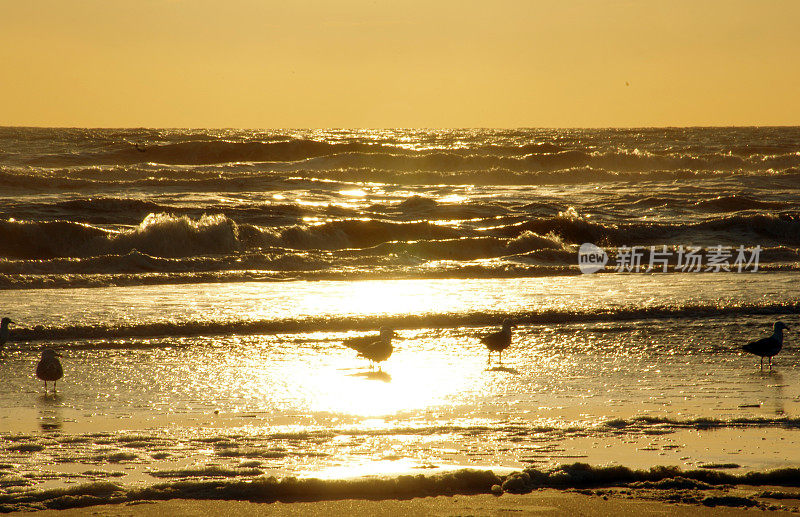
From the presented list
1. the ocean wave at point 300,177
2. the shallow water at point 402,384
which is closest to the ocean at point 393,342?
the shallow water at point 402,384

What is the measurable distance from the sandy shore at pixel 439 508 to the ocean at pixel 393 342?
16.8 inches

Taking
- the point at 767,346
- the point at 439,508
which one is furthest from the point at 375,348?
the point at 439,508

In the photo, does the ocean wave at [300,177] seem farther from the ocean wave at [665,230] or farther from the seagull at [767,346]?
the seagull at [767,346]

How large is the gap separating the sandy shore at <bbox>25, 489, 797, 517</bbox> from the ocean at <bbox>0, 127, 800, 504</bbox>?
428mm

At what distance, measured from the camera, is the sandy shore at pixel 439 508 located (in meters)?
4.65

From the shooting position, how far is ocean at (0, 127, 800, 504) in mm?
6051

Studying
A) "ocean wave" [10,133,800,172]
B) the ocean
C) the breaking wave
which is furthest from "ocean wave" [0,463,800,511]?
"ocean wave" [10,133,800,172]

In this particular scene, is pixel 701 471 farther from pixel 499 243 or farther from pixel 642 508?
pixel 499 243

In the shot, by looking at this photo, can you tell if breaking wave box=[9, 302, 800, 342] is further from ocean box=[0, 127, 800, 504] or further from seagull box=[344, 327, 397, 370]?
seagull box=[344, 327, 397, 370]

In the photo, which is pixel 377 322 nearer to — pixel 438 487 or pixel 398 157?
pixel 438 487

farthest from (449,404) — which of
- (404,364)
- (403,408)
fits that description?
(404,364)

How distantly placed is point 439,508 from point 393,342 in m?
6.24

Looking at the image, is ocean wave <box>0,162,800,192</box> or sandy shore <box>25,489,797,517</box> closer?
sandy shore <box>25,489,797,517</box>

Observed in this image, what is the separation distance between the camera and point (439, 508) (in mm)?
4754
